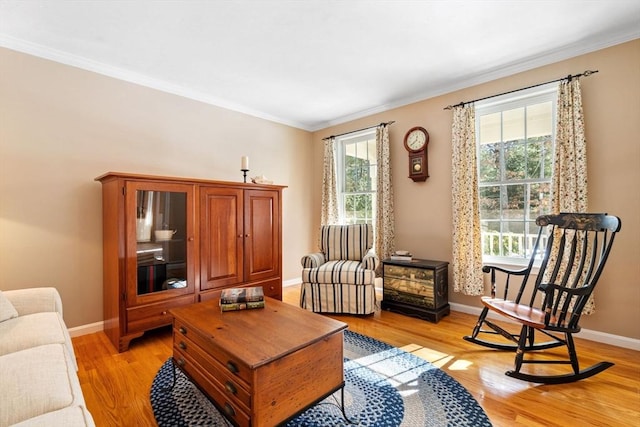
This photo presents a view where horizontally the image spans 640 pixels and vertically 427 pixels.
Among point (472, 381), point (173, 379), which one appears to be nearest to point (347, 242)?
point (472, 381)

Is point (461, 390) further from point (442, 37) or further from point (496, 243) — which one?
point (442, 37)

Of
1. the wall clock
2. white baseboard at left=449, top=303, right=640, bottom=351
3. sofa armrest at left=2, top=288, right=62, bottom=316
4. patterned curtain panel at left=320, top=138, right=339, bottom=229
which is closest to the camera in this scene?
sofa armrest at left=2, top=288, right=62, bottom=316

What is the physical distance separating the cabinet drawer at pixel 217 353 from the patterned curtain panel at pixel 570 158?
2777mm

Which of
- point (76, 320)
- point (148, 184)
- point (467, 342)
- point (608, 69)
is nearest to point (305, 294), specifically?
point (467, 342)

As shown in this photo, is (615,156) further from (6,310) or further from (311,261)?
(6,310)

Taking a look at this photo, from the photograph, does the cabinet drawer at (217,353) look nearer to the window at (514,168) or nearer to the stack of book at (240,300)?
the stack of book at (240,300)

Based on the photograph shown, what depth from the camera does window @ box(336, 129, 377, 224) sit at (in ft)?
14.0

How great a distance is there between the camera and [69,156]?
104 inches

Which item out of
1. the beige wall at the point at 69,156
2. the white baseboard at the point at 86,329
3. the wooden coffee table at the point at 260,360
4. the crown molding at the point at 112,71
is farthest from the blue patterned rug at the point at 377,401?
the crown molding at the point at 112,71

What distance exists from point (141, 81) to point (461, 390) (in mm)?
3852

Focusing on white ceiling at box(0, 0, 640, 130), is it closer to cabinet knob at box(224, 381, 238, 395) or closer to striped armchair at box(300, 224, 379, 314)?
striped armchair at box(300, 224, 379, 314)

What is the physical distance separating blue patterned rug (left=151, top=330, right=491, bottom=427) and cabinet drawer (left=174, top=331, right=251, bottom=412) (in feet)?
1.00

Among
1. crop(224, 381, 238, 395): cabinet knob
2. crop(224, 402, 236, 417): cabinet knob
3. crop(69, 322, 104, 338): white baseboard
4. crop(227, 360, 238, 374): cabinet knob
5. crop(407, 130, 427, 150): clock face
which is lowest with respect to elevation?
crop(69, 322, 104, 338): white baseboard

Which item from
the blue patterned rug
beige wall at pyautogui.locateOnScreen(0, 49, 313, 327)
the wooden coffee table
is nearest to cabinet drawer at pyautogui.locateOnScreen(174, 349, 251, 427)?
the wooden coffee table
